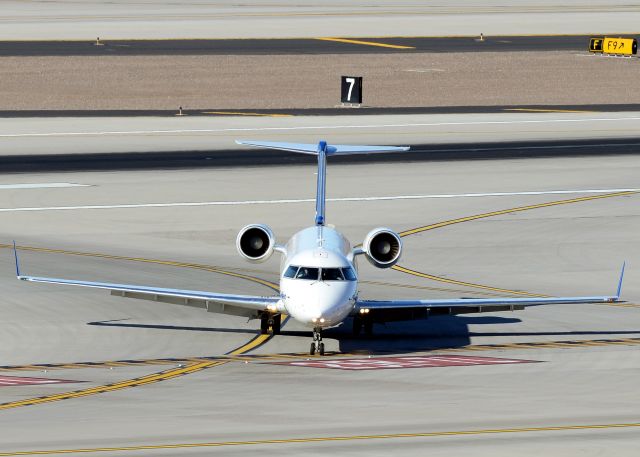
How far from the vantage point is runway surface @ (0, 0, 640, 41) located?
132 meters

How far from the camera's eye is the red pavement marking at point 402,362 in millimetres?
32750

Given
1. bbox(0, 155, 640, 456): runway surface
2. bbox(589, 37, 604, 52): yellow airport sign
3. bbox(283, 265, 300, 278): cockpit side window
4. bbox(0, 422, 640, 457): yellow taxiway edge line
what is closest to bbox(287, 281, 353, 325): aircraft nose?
bbox(283, 265, 300, 278): cockpit side window

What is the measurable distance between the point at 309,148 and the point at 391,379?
10.9m

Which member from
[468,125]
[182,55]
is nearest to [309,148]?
[468,125]

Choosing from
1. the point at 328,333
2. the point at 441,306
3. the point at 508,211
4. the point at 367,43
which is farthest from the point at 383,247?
the point at 367,43

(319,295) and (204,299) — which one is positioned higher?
(204,299)

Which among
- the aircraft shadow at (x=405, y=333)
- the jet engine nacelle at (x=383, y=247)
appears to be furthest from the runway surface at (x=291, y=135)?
the jet engine nacelle at (x=383, y=247)

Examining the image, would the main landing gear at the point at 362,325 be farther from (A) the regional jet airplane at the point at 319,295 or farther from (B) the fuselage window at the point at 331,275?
(B) the fuselage window at the point at 331,275

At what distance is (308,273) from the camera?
33.3 m

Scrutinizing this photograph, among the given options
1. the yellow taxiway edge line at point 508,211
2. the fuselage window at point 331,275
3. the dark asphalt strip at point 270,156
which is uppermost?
the dark asphalt strip at point 270,156

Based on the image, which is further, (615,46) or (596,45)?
(596,45)

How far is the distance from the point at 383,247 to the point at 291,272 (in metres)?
3.23

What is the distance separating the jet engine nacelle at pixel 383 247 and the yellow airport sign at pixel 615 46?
82.2m

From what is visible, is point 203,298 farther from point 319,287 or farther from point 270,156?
point 270,156
